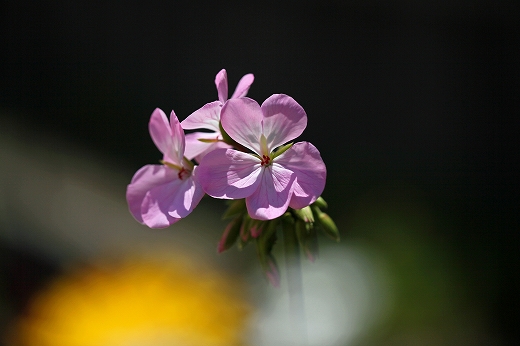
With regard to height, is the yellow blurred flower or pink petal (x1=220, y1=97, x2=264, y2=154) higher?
the yellow blurred flower

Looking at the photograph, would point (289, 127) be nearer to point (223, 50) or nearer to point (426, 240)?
point (426, 240)

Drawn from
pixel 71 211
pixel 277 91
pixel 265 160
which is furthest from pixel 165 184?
pixel 277 91

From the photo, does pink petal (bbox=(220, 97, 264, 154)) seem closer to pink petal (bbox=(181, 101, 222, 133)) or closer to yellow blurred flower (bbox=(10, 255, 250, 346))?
pink petal (bbox=(181, 101, 222, 133))

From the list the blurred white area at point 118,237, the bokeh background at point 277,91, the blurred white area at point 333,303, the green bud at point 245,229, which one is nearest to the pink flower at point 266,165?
the green bud at point 245,229

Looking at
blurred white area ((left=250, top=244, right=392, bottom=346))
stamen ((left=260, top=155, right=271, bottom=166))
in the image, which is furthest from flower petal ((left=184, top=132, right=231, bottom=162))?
blurred white area ((left=250, top=244, right=392, bottom=346))

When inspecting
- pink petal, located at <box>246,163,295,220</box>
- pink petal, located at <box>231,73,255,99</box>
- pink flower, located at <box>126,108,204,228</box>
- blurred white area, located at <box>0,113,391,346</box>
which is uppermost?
blurred white area, located at <box>0,113,391,346</box>

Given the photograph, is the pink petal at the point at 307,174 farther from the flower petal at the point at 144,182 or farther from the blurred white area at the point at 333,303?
the blurred white area at the point at 333,303

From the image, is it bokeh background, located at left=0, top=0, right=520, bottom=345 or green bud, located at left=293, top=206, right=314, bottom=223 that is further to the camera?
bokeh background, located at left=0, top=0, right=520, bottom=345
